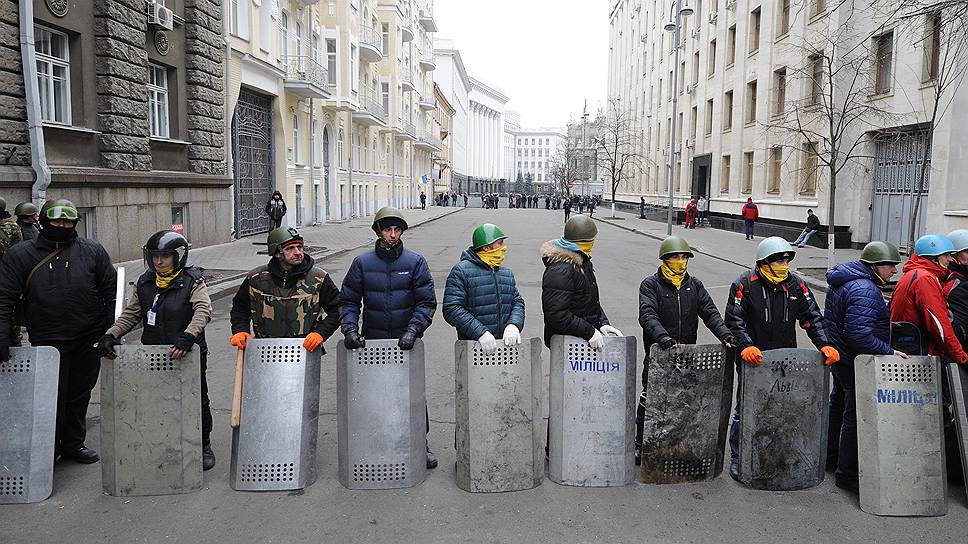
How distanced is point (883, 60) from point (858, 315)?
21491 mm

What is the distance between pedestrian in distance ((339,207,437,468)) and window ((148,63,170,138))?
15.2 metres

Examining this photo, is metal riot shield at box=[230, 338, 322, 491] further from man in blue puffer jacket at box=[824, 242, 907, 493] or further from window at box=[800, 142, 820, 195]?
window at box=[800, 142, 820, 195]

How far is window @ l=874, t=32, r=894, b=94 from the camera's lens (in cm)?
2234

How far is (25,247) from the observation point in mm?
5004

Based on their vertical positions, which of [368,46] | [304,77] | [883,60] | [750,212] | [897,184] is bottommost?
[750,212]

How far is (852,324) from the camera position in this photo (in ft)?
15.8

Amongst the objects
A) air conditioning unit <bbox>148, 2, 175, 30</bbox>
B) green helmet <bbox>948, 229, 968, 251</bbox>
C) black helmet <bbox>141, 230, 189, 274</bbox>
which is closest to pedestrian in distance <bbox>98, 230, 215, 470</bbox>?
black helmet <bbox>141, 230, 189, 274</bbox>

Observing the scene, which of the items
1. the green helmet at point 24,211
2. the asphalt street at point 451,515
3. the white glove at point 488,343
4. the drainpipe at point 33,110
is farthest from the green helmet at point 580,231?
the drainpipe at point 33,110

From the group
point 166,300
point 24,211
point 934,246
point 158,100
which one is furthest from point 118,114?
point 934,246

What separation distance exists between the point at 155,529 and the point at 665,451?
3.24 m

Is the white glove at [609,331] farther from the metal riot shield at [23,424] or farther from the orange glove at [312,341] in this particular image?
the metal riot shield at [23,424]

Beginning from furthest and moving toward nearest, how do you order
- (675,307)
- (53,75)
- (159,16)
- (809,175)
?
(809,175), (159,16), (53,75), (675,307)

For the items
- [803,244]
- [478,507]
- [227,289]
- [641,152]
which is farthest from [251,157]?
[641,152]

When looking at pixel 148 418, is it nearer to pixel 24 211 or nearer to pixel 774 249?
pixel 774 249
